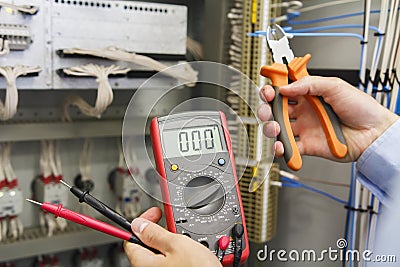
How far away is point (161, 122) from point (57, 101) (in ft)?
2.11

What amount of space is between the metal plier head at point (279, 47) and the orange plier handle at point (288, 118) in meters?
0.01

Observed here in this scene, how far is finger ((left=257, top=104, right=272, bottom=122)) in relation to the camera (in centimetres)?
84

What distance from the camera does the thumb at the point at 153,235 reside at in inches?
26.5

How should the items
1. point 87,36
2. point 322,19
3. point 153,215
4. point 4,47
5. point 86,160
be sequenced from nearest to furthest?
point 153,215
point 4,47
point 87,36
point 322,19
point 86,160

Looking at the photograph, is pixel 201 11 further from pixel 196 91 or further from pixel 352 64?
pixel 352 64

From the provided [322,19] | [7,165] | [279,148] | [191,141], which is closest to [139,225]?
[191,141]

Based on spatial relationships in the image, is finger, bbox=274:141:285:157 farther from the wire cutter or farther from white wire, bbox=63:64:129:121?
white wire, bbox=63:64:129:121

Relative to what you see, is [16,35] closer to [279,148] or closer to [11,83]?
[11,83]

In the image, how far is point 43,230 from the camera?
4.07ft

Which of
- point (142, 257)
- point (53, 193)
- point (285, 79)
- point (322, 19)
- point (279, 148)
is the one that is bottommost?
point (53, 193)

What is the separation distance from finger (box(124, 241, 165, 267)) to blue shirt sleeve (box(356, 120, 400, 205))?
0.42m

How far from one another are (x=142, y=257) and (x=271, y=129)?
0.31 meters

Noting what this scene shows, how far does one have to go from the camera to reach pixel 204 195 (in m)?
0.76

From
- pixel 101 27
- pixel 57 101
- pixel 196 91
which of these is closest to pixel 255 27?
pixel 196 91
